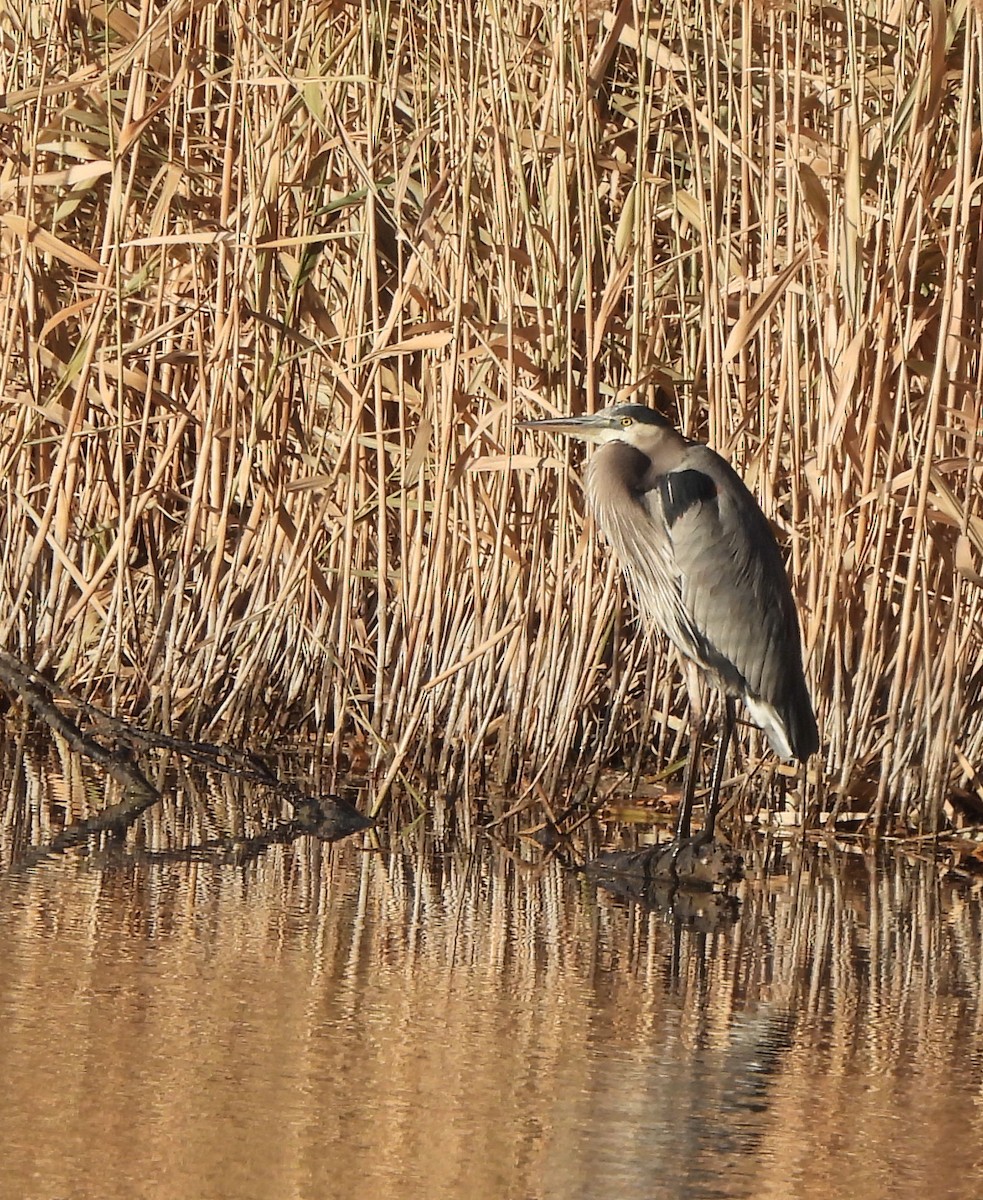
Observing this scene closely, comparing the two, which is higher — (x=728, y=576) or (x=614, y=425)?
(x=614, y=425)

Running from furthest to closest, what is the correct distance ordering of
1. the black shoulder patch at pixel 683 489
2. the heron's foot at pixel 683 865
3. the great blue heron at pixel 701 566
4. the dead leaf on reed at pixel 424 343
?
the dead leaf on reed at pixel 424 343 → the black shoulder patch at pixel 683 489 → the great blue heron at pixel 701 566 → the heron's foot at pixel 683 865

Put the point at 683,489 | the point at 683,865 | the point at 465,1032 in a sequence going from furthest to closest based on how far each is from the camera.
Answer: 1. the point at 683,489
2. the point at 683,865
3. the point at 465,1032

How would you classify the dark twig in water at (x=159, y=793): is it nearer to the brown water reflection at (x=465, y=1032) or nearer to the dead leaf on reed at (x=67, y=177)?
the brown water reflection at (x=465, y=1032)

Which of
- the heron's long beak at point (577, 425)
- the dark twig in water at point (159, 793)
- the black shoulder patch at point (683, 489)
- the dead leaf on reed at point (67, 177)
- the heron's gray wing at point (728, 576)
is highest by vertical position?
the dead leaf on reed at point (67, 177)

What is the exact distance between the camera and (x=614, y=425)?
4.81m

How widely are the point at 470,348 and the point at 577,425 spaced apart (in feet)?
1.50

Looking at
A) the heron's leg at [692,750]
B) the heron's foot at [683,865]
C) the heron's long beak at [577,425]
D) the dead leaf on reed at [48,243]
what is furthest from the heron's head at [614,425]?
the dead leaf on reed at [48,243]

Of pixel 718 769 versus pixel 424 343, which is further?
pixel 424 343

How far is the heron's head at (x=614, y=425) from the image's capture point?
4.81 metres

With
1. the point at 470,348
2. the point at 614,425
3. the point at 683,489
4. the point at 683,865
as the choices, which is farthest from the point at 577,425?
the point at 683,865

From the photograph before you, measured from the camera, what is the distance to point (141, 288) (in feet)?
19.3

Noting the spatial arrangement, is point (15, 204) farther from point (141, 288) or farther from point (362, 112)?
point (362, 112)

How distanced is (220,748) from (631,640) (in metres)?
1.17

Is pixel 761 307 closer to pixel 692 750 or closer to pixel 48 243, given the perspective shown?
pixel 692 750
